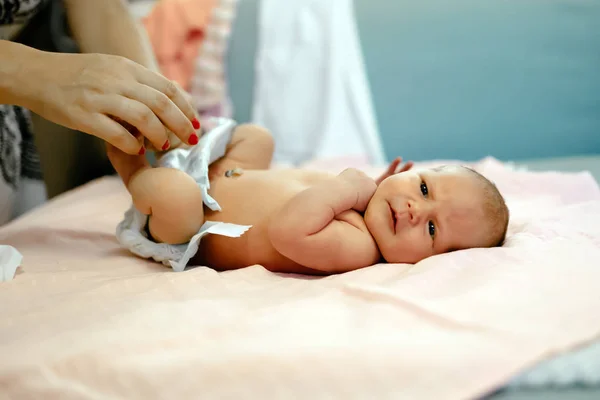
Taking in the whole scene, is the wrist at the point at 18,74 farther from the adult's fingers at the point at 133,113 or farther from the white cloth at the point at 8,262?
the white cloth at the point at 8,262

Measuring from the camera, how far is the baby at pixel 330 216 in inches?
36.9

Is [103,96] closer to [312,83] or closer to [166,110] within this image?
[166,110]

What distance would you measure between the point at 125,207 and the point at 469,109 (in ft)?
3.74

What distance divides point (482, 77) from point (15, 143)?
4.56 ft

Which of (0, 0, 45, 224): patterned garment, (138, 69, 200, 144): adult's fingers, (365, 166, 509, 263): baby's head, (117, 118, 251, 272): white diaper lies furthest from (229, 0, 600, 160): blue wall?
(138, 69, 200, 144): adult's fingers

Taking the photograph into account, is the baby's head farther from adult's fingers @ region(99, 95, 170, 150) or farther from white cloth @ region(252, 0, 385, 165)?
white cloth @ region(252, 0, 385, 165)

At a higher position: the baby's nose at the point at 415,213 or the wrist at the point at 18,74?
the wrist at the point at 18,74

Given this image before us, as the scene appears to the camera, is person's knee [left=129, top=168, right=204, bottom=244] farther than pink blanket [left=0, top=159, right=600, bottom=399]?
Yes

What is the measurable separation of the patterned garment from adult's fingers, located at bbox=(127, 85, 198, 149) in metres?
0.55

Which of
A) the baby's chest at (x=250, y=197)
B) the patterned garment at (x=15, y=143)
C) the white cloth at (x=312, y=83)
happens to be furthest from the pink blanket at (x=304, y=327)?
the white cloth at (x=312, y=83)

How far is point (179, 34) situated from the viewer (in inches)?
76.9

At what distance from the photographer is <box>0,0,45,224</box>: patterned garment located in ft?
4.09

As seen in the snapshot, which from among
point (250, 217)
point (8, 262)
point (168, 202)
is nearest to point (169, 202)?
point (168, 202)

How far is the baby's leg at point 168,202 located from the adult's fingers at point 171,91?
0.32 ft
